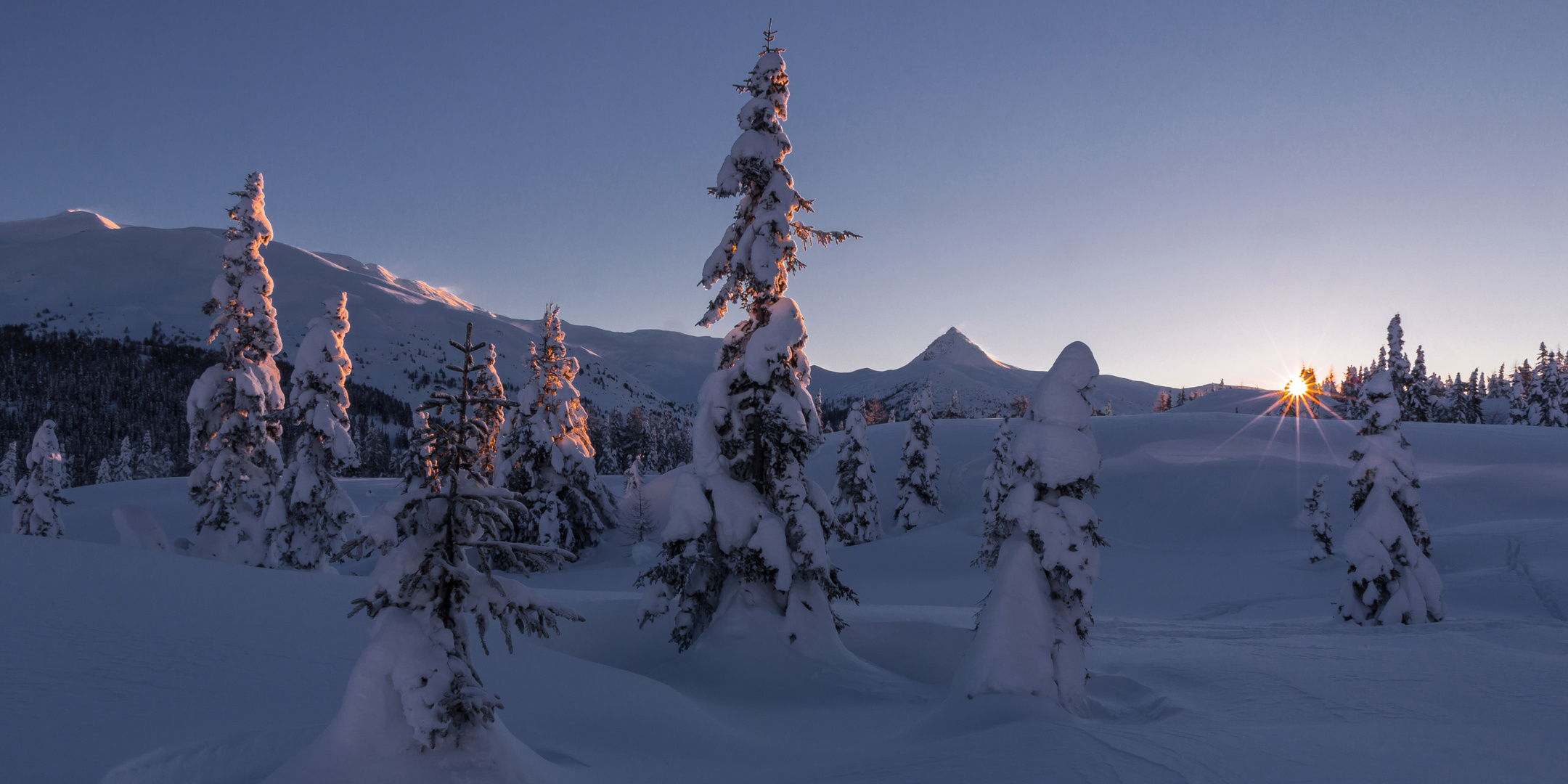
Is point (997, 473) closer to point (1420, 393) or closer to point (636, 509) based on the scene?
point (636, 509)

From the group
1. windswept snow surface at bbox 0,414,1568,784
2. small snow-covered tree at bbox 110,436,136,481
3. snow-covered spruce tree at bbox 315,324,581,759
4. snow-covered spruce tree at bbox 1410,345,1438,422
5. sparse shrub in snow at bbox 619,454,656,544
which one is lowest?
small snow-covered tree at bbox 110,436,136,481

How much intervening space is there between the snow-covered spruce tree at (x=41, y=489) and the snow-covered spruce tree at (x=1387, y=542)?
48.1m

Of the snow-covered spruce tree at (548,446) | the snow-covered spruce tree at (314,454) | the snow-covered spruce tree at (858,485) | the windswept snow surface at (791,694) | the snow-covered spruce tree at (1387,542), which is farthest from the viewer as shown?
the snow-covered spruce tree at (858,485)

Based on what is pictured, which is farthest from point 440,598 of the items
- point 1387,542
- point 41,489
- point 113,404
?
point 113,404

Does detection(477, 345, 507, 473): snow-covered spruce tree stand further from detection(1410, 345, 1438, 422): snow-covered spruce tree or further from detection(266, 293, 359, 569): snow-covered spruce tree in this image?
detection(1410, 345, 1438, 422): snow-covered spruce tree

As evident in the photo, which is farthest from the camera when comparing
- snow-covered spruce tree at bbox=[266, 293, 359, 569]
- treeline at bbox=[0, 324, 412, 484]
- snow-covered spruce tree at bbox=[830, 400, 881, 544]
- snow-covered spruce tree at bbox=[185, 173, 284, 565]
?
treeline at bbox=[0, 324, 412, 484]

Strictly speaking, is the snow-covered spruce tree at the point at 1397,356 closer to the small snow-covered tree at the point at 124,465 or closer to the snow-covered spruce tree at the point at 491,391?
the snow-covered spruce tree at the point at 491,391

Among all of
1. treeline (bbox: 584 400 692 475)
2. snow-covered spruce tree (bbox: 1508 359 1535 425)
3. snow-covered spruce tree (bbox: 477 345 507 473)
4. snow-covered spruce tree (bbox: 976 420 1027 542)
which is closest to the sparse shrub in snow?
snow-covered spruce tree (bbox: 477 345 507 473)

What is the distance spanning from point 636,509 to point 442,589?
4711 centimetres

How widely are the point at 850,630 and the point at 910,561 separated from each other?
20713 mm

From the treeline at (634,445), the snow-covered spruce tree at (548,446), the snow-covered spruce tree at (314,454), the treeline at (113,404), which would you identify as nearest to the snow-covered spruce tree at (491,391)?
the snow-covered spruce tree at (548,446)

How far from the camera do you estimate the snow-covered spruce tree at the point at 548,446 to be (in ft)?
119

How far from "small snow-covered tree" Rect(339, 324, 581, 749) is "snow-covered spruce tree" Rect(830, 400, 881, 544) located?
4068cm

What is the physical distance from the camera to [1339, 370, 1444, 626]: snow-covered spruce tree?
1783 centimetres
